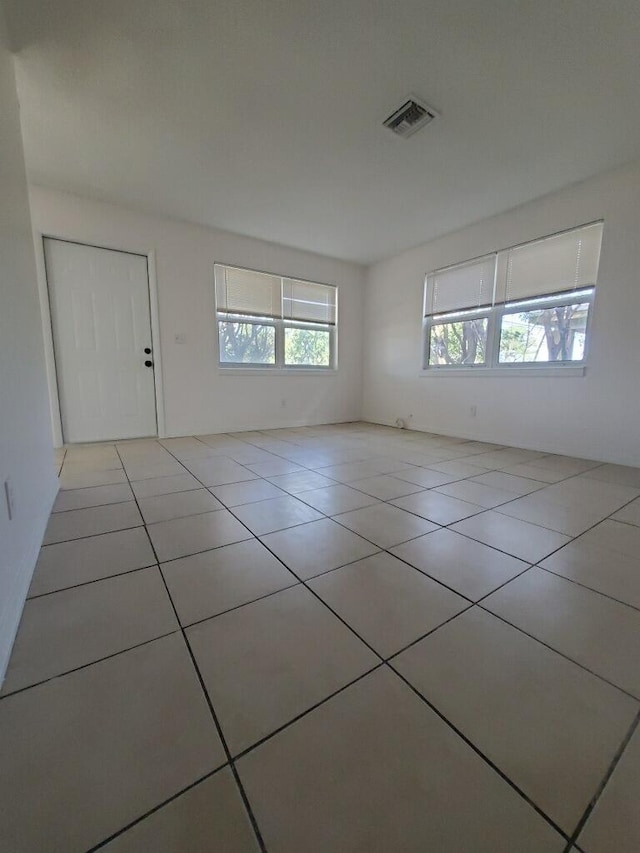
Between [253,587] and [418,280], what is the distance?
4444 mm

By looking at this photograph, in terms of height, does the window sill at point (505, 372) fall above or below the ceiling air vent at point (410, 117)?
below

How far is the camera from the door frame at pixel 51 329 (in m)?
3.25

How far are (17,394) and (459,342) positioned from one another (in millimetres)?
4161

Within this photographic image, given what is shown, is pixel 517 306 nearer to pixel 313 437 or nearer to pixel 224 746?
pixel 313 437

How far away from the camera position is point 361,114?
7.32 ft

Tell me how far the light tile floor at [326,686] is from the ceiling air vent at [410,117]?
2521mm

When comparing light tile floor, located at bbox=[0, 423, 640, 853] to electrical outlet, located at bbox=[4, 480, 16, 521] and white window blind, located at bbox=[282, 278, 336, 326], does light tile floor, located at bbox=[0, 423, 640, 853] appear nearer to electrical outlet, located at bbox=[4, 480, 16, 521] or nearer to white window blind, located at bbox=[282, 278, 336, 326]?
electrical outlet, located at bbox=[4, 480, 16, 521]

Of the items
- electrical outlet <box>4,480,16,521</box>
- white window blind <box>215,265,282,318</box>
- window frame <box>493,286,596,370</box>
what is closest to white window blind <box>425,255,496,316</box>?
window frame <box>493,286,596,370</box>

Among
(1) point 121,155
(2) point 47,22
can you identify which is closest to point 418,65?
(2) point 47,22

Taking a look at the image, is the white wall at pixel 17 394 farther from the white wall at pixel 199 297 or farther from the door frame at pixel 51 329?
the white wall at pixel 199 297

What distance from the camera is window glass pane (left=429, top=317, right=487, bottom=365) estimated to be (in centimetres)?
399

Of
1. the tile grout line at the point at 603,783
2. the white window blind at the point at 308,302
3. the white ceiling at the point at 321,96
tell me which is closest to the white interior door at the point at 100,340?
the white ceiling at the point at 321,96

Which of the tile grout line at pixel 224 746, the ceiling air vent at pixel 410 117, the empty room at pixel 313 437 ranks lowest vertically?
the tile grout line at pixel 224 746

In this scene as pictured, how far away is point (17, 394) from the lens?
1.40m
